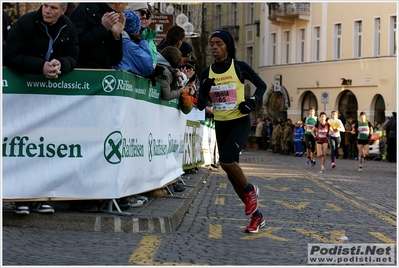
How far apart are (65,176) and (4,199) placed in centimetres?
65

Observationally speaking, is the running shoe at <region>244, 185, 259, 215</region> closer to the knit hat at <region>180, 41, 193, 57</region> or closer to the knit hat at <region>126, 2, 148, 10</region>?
the knit hat at <region>126, 2, 148, 10</region>

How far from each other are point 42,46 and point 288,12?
55.3 meters

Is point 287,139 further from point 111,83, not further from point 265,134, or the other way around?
point 111,83

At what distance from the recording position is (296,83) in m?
63.6

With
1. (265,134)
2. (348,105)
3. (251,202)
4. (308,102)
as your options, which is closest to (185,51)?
(251,202)

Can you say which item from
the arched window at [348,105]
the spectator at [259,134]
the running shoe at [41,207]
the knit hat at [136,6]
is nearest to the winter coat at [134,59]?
the knit hat at [136,6]

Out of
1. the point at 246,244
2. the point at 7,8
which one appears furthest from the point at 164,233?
the point at 7,8

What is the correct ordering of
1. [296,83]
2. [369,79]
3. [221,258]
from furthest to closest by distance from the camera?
1. [296,83]
2. [369,79]
3. [221,258]

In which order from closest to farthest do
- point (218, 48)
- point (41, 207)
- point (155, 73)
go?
point (41, 207), point (218, 48), point (155, 73)

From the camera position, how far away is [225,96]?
10133 millimetres

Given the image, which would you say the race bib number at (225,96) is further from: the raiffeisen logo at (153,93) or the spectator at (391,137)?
the spectator at (391,137)

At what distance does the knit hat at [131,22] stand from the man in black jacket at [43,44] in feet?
4.95

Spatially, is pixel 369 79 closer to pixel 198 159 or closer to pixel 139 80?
pixel 198 159

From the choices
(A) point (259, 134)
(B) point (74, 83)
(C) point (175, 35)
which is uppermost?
(C) point (175, 35)
